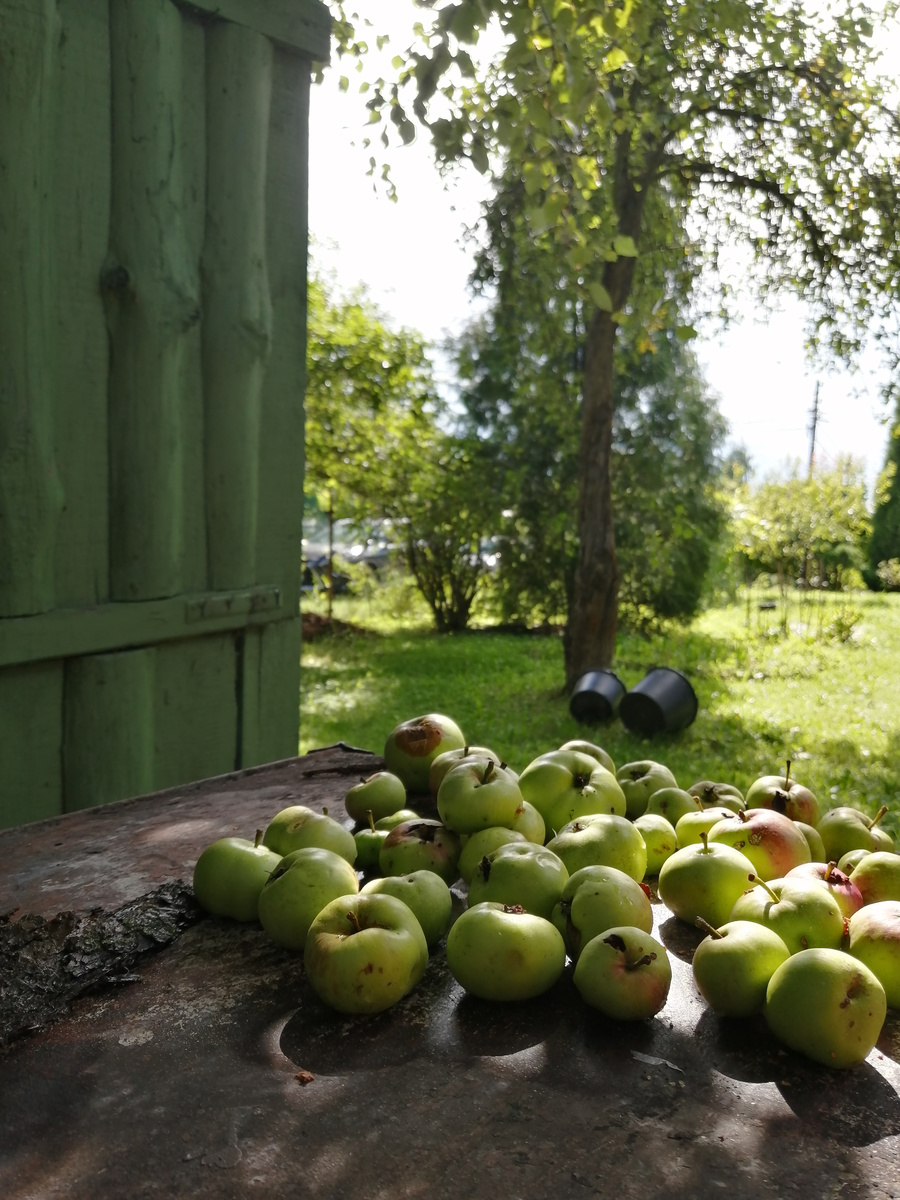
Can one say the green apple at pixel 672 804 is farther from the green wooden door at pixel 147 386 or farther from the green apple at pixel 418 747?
the green wooden door at pixel 147 386

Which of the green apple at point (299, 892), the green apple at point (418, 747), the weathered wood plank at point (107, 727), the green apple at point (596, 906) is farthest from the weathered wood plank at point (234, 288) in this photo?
the green apple at point (596, 906)

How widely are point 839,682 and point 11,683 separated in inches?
353

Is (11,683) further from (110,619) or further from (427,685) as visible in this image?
(427,685)

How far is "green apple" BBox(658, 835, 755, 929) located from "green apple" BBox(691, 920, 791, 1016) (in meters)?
0.18

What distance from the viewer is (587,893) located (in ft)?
4.58

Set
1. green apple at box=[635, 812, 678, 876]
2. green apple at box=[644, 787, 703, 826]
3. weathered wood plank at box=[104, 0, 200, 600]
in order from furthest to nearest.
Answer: weathered wood plank at box=[104, 0, 200, 600] → green apple at box=[644, 787, 703, 826] → green apple at box=[635, 812, 678, 876]

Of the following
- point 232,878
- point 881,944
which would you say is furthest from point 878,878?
point 232,878

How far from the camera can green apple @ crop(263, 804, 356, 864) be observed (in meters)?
1.65

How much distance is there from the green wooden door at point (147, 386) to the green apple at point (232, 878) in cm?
120

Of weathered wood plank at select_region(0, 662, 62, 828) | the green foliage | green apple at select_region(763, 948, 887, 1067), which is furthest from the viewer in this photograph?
the green foliage

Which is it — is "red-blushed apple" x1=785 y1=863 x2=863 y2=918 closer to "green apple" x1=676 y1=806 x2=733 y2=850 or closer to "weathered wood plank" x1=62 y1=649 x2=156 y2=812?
"green apple" x1=676 y1=806 x2=733 y2=850

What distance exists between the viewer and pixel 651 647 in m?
12.1

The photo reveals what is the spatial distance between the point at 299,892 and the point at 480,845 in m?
0.34

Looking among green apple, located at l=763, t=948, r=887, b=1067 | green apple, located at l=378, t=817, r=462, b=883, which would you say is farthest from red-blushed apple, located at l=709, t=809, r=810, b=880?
green apple, located at l=378, t=817, r=462, b=883
